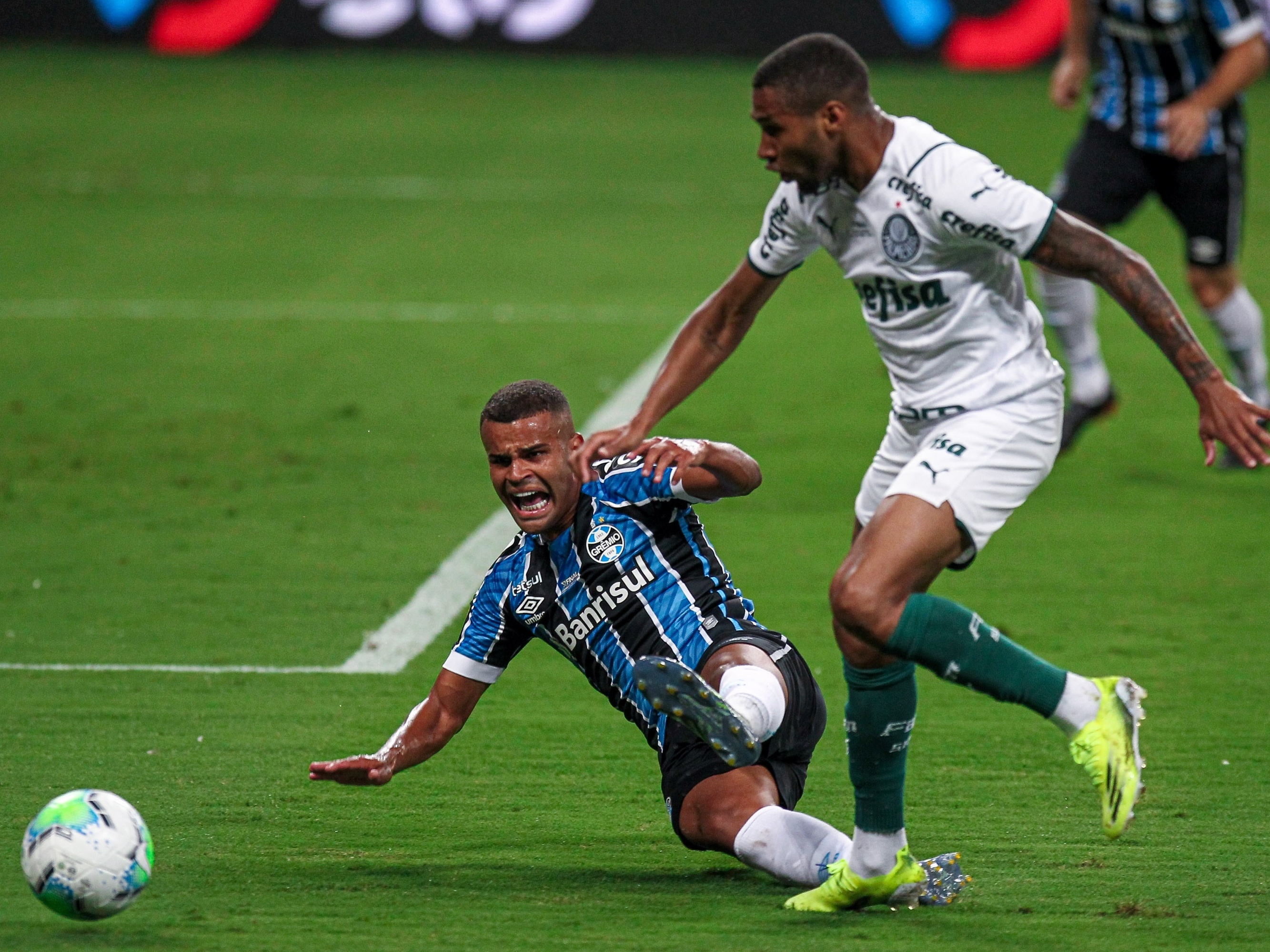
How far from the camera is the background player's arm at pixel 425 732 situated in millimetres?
4070

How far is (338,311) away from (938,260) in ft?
26.0

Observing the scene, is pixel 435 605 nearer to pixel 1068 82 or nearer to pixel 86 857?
pixel 86 857

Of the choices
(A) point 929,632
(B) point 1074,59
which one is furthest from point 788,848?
(B) point 1074,59

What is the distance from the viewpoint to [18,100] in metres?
19.8

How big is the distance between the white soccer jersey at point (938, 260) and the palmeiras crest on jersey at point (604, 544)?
0.72 m

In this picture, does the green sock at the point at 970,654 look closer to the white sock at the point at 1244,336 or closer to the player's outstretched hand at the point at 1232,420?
the player's outstretched hand at the point at 1232,420

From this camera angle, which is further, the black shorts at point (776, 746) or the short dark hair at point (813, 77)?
the black shorts at point (776, 746)

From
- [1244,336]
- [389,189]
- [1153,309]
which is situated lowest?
[389,189]

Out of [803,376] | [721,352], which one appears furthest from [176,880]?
[803,376]

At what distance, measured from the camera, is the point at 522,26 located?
2211 centimetres

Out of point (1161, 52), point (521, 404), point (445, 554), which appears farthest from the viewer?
point (1161, 52)

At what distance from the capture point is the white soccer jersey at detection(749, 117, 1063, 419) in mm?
3924

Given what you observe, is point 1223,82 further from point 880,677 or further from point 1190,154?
point 880,677

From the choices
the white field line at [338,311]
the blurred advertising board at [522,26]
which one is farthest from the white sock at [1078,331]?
the blurred advertising board at [522,26]
